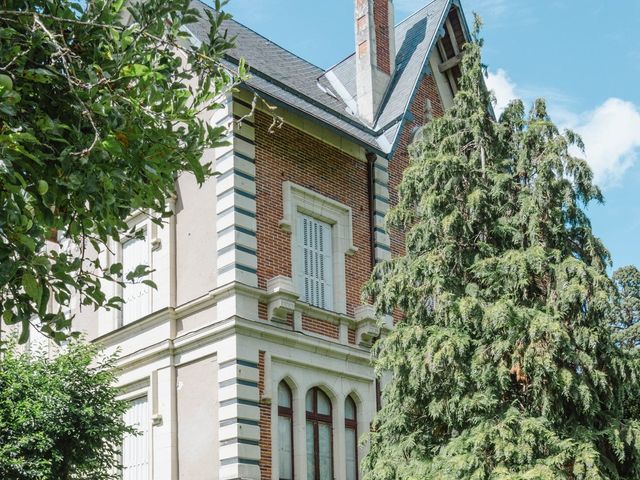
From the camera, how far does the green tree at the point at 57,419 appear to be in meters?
16.4

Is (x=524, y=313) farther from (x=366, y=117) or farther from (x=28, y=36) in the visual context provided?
(x=366, y=117)

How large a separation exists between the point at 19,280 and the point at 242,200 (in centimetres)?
989

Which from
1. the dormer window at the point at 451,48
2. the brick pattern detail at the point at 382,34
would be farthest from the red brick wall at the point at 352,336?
the dormer window at the point at 451,48

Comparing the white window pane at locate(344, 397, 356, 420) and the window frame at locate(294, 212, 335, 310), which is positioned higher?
the window frame at locate(294, 212, 335, 310)

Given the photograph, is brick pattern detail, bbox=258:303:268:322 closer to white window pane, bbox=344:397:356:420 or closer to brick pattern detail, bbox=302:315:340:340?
brick pattern detail, bbox=302:315:340:340

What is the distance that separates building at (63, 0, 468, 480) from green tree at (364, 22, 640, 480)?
281cm

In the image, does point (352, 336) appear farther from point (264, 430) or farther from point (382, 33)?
point (382, 33)

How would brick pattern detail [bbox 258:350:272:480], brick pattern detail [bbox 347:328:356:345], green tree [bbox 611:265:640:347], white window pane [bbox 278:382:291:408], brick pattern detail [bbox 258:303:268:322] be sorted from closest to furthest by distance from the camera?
brick pattern detail [bbox 258:350:272:480] < brick pattern detail [bbox 258:303:268:322] < white window pane [bbox 278:382:291:408] < brick pattern detail [bbox 347:328:356:345] < green tree [bbox 611:265:640:347]

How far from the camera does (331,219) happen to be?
21.5 meters

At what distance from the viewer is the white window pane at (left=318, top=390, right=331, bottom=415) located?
2008cm

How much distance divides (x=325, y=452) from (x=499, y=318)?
21.1 ft

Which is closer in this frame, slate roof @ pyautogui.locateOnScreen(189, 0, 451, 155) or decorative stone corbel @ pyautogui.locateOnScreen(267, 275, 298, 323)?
decorative stone corbel @ pyautogui.locateOnScreen(267, 275, 298, 323)

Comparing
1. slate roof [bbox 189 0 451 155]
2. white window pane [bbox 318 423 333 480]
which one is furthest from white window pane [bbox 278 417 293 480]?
slate roof [bbox 189 0 451 155]

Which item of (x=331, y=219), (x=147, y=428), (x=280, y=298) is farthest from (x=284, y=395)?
(x=331, y=219)
